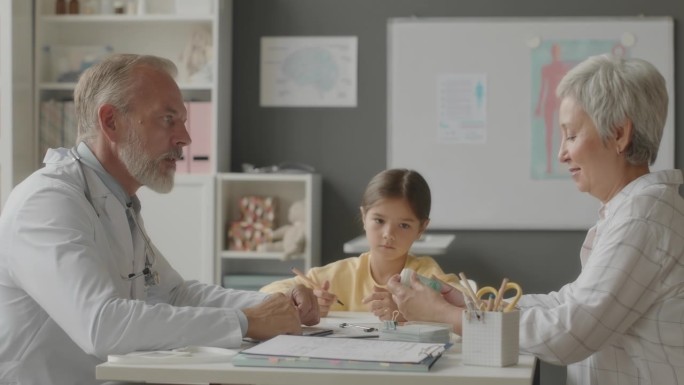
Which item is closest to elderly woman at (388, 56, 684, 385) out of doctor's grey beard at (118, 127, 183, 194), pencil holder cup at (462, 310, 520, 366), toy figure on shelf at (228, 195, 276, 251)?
pencil holder cup at (462, 310, 520, 366)

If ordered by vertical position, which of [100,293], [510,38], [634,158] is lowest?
[100,293]

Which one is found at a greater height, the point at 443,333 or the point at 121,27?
the point at 121,27

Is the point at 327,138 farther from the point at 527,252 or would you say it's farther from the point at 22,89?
the point at 22,89

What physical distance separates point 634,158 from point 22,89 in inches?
128

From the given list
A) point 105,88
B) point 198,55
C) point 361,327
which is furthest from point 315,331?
point 198,55

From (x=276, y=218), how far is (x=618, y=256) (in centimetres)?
301

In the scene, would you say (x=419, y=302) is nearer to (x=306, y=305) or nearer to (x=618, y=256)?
(x=306, y=305)

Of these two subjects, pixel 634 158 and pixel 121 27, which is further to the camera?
pixel 121 27

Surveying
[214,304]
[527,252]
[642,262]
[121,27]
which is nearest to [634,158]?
[642,262]

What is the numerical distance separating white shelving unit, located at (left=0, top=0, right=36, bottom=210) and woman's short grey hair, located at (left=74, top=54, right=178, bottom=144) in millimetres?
2239

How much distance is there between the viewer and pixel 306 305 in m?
2.21

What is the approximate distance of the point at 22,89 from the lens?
454 cm

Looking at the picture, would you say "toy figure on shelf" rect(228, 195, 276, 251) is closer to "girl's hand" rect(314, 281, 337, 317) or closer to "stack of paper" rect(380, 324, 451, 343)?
"girl's hand" rect(314, 281, 337, 317)

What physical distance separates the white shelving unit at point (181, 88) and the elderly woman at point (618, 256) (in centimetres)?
263
